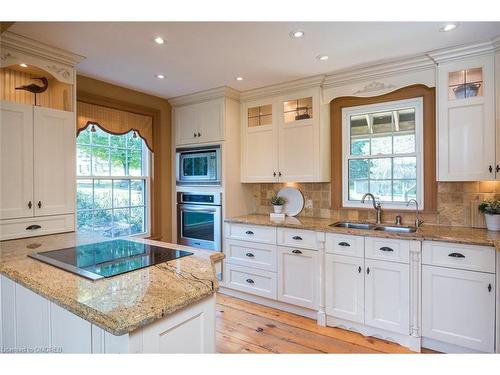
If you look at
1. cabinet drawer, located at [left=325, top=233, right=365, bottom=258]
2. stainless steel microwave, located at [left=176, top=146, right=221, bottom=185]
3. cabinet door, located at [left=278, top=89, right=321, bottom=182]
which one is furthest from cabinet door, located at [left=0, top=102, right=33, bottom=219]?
cabinet drawer, located at [left=325, top=233, right=365, bottom=258]

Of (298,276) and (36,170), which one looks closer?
(36,170)

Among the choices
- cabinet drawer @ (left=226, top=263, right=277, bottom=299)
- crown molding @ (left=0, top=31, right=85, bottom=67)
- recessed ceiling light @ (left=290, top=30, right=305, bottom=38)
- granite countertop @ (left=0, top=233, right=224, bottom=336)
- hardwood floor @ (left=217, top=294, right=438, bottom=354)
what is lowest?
hardwood floor @ (left=217, top=294, right=438, bottom=354)

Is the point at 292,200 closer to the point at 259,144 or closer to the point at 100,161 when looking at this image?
the point at 259,144

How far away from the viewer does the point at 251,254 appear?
3156mm

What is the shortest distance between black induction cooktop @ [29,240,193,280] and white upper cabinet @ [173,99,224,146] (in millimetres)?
1858

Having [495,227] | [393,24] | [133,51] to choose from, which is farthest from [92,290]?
[495,227]

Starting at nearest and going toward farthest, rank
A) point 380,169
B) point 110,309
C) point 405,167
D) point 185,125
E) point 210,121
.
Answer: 1. point 110,309
2. point 405,167
3. point 380,169
4. point 210,121
5. point 185,125

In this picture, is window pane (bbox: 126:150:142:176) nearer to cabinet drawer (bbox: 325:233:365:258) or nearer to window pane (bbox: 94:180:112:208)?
window pane (bbox: 94:180:112:208)

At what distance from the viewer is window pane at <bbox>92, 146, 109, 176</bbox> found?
314 cm

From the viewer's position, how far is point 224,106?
134 inches

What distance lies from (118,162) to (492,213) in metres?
3.64

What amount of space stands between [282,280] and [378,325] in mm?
926

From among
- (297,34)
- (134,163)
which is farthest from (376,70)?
(134,163)

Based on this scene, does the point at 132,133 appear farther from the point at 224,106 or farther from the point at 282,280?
the point at 282,280
